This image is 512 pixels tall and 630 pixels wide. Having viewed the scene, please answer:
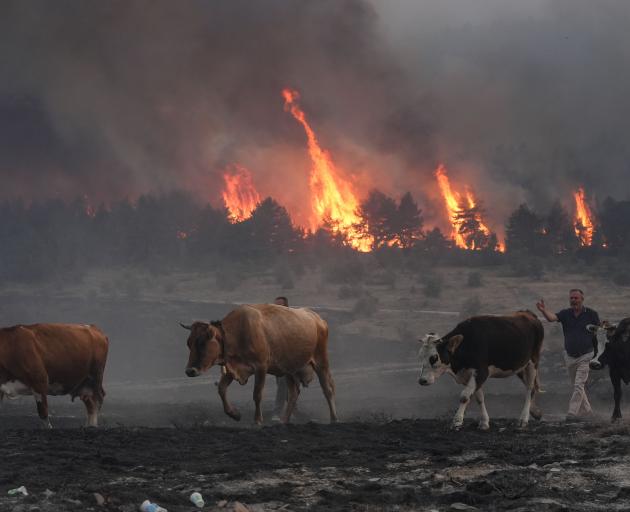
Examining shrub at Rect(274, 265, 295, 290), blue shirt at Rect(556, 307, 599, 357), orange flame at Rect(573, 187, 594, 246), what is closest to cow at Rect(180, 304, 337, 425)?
blue shirt at Rect(556, 307, 599, 357)

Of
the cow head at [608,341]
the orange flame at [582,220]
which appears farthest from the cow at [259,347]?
the orange flame at [582,220]

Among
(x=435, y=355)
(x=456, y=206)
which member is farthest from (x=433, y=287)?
(x=456, y=206)

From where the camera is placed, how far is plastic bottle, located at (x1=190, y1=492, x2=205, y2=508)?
9383mm

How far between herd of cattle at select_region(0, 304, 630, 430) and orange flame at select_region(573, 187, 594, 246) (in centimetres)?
5993

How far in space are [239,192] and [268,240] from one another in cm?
3167

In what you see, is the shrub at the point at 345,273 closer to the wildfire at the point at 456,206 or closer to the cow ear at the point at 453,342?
the wildfire at the point at 456,206

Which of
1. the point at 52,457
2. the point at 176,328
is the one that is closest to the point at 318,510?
the point at 52,457

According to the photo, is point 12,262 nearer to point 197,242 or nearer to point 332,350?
point 197,242

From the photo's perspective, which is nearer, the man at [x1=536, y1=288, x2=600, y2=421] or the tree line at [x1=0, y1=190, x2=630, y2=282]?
the man at [x1=536, y1=288, x2=600, y2=421]

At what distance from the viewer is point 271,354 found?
54.7 feet

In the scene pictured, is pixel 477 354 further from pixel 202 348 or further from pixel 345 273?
pixel 345 273

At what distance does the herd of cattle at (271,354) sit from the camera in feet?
48.6

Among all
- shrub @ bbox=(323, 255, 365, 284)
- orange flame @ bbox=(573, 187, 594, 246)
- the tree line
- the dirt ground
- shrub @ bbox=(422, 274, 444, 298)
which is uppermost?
orange flame @ bbox=(573, 187, 594, 246)

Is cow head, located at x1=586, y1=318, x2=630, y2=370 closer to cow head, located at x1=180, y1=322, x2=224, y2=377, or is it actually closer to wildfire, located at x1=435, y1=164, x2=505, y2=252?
cow head, located at x1=180, y1=322, x2=224, y2=377
